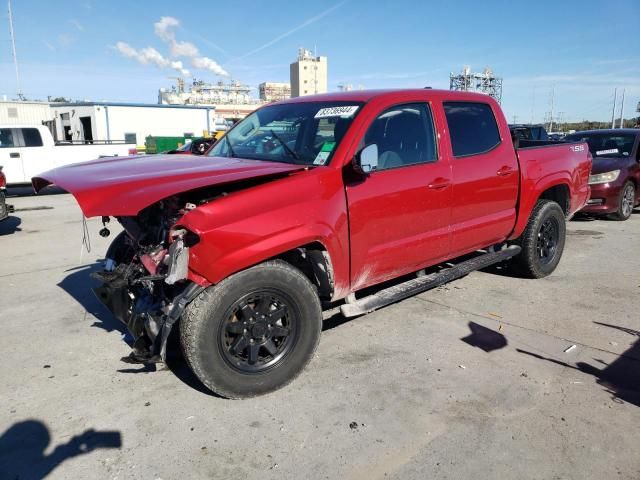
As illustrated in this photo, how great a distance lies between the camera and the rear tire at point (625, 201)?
30.1 feet

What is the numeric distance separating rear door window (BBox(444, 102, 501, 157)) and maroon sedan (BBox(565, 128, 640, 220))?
5.20 meters

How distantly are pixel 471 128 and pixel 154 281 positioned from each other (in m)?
3.13

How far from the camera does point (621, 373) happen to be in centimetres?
353

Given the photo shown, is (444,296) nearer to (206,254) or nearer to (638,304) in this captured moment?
(638,304)

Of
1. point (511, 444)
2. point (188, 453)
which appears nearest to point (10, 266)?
point (188, 453)

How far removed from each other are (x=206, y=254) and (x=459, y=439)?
1773mm

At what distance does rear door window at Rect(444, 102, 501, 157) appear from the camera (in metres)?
4.41

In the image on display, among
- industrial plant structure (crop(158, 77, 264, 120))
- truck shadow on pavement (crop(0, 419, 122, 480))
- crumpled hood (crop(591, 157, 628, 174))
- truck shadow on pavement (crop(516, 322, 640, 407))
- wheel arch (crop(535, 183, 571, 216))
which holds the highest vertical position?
industrial plant structure (crop(158, 77, 264, 120))

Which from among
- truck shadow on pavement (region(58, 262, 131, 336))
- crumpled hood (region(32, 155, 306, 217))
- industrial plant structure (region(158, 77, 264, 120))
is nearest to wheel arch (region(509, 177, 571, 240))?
crumpled hood (region(32, 155, 306, 217))

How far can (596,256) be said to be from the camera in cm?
678

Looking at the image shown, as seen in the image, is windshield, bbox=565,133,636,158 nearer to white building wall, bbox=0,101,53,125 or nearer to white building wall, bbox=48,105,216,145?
white building wall, bbox=0,101,53,125

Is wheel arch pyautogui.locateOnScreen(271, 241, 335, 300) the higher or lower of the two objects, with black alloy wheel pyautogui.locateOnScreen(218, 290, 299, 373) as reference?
higher

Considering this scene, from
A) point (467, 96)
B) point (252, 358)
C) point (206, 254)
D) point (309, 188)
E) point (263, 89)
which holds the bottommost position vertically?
point (252, 358)

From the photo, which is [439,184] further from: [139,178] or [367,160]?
[139,178]
